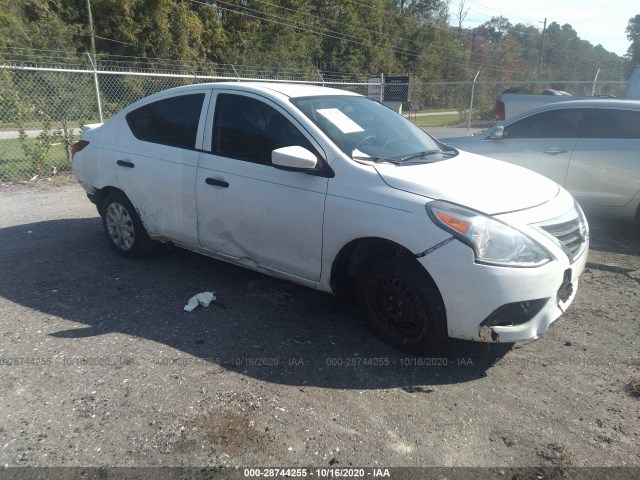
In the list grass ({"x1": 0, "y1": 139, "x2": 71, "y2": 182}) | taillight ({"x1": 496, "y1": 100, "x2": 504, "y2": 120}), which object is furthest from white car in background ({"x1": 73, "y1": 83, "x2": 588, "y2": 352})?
taillight ({"x1": 496, "y1": 100, "x2": 504, "y2": 120})

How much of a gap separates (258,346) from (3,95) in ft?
29.8

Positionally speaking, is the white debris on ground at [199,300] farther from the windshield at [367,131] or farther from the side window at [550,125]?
the side window at [550,125]

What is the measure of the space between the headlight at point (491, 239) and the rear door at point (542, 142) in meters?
3.76

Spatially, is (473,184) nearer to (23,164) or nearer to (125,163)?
(125,163)

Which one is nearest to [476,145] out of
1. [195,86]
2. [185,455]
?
[195,86]

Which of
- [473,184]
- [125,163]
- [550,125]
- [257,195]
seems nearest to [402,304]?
[473,184]

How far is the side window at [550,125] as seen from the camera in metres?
6.44

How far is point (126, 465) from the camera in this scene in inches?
99.6

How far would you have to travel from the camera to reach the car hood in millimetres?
3268

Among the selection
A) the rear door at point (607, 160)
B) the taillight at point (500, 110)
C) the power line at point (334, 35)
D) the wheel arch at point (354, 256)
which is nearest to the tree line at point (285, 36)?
the power line at point (334, 35)

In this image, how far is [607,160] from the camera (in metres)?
6.06

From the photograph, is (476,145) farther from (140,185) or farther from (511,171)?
(140,185)

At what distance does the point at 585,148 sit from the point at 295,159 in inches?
170

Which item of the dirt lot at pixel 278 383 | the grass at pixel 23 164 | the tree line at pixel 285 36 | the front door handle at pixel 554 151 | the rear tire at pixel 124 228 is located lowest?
the grass at pixel 23 164
